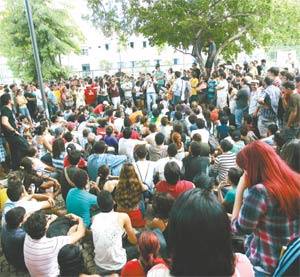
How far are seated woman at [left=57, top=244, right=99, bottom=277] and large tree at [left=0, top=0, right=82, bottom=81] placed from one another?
1865 cm

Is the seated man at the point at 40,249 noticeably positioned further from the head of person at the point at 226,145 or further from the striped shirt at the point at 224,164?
the head of person at the point at 226,145

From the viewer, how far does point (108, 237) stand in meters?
3.89

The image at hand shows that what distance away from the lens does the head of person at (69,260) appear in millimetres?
3104

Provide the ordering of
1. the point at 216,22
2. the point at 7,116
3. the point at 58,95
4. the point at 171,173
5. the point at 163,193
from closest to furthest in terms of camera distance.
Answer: the point at 163,193
the point at 171,173
the point at 7,116
the point at 58,95
the point at 216,22

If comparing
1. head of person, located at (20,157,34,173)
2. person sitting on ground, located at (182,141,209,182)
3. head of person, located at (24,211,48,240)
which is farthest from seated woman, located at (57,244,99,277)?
head of person, located at (20,157,34,173)

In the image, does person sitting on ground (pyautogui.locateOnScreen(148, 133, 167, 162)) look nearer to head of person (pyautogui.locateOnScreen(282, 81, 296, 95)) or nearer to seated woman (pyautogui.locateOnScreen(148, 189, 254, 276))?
head of person (pyautogui.locateOnScreen(282, 81, 296, 95))

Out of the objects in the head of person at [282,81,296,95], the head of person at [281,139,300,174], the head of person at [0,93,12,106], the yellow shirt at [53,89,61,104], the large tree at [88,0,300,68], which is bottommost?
the yellow shirt at [53,89,61,104]

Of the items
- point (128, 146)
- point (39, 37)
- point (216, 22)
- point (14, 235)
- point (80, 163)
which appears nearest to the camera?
point (14, 235)

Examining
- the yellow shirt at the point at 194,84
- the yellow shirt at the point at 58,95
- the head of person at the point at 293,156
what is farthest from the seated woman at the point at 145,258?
the yellow shirt at the point at 58,95

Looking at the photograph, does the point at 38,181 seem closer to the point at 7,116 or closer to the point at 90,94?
the point at 7,116

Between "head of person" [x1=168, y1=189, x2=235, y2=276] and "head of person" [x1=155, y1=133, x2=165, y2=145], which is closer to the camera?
"head of person" [x1=168, y1=189, x2=235, y2=276]

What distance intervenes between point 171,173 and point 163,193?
59 cm

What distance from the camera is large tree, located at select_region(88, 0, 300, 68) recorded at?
15.6 meters

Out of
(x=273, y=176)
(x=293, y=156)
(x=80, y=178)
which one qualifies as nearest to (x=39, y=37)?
(x=80, y=178)
